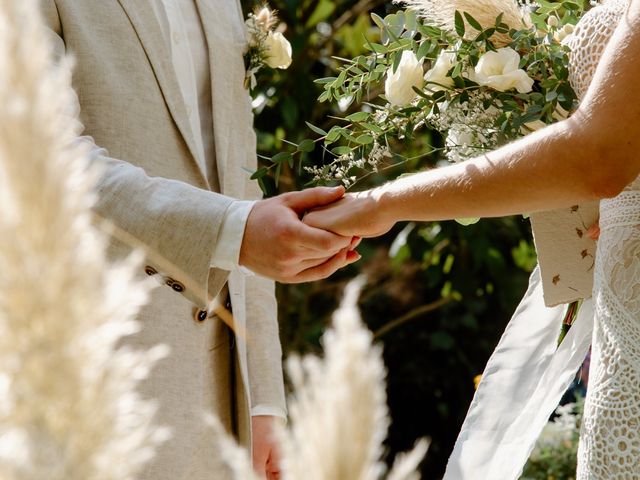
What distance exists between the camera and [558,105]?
149 centimetres

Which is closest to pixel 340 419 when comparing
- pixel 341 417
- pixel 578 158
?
pixel 341 417

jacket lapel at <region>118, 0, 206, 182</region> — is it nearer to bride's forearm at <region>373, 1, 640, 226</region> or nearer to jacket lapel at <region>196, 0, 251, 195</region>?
jacket lapel at <region>196, 0, 251, 195</region>

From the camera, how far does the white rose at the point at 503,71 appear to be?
1.46m

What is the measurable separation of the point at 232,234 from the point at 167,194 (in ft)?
0.43

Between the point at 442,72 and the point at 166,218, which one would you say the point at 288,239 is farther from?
the point at 442,72

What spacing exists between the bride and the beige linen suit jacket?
0.45 meters

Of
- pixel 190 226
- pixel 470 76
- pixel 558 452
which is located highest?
pixel 470 76

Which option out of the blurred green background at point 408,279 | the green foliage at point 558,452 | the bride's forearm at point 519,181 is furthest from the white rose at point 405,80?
the green foliage at point 558,452

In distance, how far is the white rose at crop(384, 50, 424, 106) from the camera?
5.16 ft

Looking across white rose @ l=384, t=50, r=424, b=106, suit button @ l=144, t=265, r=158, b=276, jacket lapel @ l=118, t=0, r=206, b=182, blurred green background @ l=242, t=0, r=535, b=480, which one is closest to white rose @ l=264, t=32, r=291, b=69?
jacket lapel @ l=118, t=0, r=206, b=182

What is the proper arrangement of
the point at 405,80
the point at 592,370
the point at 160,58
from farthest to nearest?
the point at 160,58
the point at 405,80
the point at 592,370

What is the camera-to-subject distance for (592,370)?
128 cm

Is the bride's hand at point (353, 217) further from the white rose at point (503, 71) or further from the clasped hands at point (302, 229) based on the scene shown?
the white rose at point (503, 71)

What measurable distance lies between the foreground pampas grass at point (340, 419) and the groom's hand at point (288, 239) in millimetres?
1119
